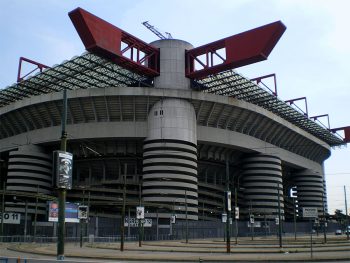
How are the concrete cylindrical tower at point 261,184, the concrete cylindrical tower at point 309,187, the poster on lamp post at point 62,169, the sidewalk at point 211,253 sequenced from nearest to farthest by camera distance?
the poster on lamp post at point 62,169 < the sidewalk at point 211,253 < the concrete cylindrical tower at point 261,184 < the concrete cylindrical tower at point 309,187

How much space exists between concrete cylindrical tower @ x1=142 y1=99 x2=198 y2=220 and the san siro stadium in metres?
0.20

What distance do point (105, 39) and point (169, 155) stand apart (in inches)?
1099

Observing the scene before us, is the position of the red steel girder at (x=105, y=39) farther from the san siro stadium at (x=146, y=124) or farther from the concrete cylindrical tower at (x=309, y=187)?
the concrete cylindrical tower at (x=309, y=187)

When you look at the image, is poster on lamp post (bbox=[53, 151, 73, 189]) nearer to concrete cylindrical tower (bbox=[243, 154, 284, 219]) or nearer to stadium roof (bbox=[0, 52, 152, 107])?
stadium roof (bbox=[0, 52, 152, 107])

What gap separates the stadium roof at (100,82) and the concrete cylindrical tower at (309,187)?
40.3 metres

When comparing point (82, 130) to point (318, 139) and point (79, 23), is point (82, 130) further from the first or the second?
point (318, 139)

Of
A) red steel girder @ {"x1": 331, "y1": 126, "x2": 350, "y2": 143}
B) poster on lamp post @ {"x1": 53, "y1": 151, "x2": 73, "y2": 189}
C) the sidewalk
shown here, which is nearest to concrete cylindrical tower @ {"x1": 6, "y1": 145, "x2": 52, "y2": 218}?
the sidewalk

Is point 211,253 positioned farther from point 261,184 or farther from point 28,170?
point 261,184

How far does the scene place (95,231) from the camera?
7650 cm

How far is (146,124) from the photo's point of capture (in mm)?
96188

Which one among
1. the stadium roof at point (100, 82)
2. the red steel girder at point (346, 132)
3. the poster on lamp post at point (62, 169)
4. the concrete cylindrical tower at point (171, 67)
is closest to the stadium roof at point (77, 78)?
the stadium roof at point (100, 82)

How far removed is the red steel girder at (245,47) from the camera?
77500 mm

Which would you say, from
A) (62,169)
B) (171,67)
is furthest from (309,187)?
(62,169)

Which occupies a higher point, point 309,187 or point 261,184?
point 309,187
